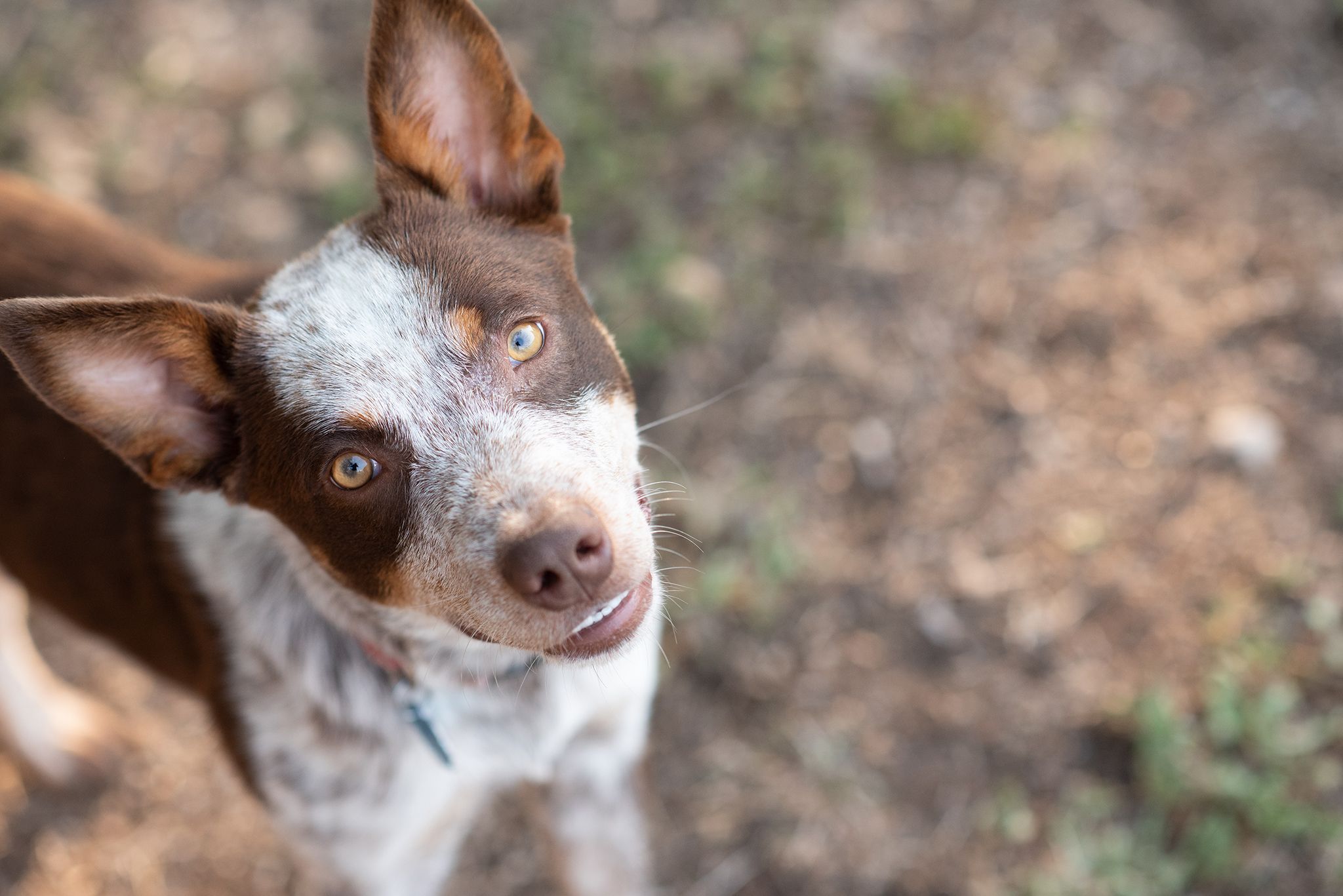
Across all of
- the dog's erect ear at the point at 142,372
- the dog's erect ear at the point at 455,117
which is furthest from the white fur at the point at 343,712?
the dog's erect ear at the point at 455,117


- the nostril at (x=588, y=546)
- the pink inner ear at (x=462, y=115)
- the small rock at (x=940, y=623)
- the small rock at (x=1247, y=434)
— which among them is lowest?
the small rock at (x=940, y=623)

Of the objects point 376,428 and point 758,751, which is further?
point 758,751

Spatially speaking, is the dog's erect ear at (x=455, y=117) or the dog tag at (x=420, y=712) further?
the dog tag at (x=420, y=712)

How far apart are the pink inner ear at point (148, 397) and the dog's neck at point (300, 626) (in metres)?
0.32

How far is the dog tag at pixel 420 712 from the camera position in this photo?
2617 millimetres

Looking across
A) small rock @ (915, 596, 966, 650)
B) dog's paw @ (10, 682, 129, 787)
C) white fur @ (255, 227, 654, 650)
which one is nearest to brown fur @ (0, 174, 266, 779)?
white fur @ (255, 227, 654, 650)

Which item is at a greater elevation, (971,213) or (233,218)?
(233,218)

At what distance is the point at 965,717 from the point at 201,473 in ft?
8.45

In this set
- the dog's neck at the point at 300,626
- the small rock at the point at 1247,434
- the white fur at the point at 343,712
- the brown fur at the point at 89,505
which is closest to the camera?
the dog's neck at the point at 300,626

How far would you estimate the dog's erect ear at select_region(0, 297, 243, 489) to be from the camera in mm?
2012

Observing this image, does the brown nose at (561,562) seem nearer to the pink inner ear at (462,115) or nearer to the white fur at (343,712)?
the white fur at (343,712)

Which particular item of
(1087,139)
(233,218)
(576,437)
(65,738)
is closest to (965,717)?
(576,437)

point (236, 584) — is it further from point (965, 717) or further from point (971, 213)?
point (971, 213)

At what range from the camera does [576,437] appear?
2189mm
